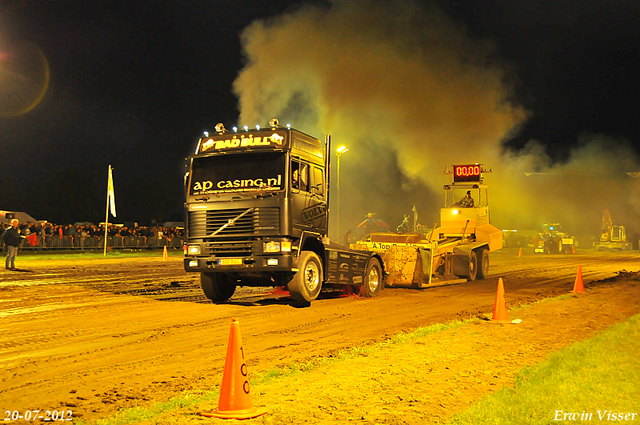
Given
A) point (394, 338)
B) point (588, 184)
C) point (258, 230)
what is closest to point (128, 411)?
point (394, 338)

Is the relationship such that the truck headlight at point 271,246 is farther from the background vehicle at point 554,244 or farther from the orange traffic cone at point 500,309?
the background vehicle at point 554,244

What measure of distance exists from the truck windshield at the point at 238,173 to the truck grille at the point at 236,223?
19.3 inches

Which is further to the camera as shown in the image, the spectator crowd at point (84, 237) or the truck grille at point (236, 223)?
the spectator crowd at point (84, 237)

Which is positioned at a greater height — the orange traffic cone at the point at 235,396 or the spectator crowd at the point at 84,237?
the spectator crowd at the point at 84,237

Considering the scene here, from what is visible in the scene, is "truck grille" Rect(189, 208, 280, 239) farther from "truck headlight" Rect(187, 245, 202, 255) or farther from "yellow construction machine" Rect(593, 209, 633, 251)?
"yellow construction machine" Rect(593, 209, 633, 251)

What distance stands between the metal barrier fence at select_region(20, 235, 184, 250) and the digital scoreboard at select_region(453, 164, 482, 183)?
23442 mm

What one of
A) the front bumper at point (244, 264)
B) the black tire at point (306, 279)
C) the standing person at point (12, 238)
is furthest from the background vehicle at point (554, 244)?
A: the front bumper at point (244, 264)

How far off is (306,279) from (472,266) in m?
9.90

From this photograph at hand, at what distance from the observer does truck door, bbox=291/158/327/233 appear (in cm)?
1270

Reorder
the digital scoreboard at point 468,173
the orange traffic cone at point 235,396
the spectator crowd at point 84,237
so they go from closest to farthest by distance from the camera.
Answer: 1. the orange traffic cone at point 235,396
2. the digital scoreboard at point 468,173
3. the spectator crowd at point 84,237

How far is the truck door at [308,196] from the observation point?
500 inches

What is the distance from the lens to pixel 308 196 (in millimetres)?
13273

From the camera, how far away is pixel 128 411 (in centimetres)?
542

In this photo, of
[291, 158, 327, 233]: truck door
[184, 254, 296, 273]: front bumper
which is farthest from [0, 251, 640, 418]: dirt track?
[291, 158, 327, 233]: truck door
